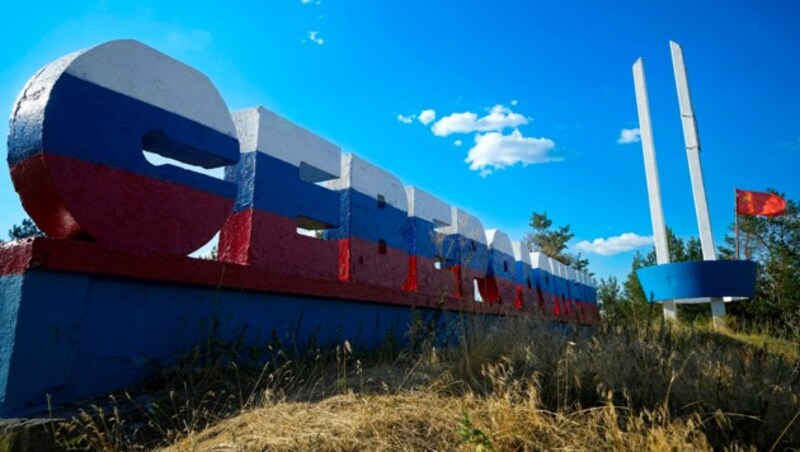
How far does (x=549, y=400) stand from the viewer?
307cm

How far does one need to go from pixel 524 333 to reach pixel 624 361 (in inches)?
38.0

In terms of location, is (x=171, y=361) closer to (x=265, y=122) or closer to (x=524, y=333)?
(x=265, y=122)

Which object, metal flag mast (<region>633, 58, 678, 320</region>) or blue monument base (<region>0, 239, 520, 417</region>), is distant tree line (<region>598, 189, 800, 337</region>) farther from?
blue monument base (<region>0, 239, 520, 417</region>)

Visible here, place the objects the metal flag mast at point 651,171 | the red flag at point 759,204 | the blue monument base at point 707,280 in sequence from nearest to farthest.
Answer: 1. the blue monument base at point 707,280
2. the metal flag mast at point 651,171
3. the red flag at point 759,204

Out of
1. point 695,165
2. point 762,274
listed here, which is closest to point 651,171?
point 695,165

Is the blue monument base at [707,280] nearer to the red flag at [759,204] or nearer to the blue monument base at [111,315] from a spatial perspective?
the red flag at [759,204]

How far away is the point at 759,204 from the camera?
46.5ft

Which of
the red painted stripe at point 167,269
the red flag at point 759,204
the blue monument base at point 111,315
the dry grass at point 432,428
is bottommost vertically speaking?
the dry grass at point 432,428

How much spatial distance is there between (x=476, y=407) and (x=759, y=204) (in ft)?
48.8

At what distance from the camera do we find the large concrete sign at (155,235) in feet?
9.09

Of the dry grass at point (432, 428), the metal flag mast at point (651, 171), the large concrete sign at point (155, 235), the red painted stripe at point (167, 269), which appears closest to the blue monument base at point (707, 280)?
the metal flag mast at point (651, 171)

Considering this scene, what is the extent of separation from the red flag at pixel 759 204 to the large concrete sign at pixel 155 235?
495 inches

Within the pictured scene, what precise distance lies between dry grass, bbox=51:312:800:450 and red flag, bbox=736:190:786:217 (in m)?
12.0

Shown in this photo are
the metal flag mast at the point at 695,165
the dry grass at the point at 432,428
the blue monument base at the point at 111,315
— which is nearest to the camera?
the dry grass at the point at 432,428
